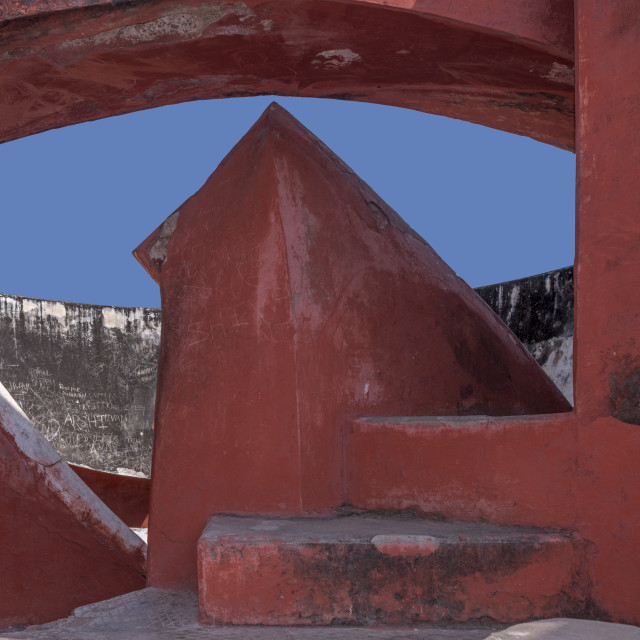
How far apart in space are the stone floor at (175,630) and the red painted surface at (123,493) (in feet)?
19.3

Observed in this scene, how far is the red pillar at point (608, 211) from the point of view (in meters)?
2.78

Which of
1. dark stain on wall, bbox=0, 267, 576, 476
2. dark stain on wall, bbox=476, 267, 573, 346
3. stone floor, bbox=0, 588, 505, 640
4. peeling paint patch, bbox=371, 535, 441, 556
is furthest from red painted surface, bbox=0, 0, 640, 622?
dark stain on wall, bbox=0, 267, 576, 476

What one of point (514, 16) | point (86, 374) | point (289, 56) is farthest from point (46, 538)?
point (86, 374)

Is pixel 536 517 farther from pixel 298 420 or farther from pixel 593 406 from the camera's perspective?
pixel 298 420

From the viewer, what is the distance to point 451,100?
4199 mm

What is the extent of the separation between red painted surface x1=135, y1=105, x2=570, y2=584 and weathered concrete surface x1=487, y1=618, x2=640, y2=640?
1191 millimetres

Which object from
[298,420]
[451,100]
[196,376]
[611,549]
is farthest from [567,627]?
[451,100]

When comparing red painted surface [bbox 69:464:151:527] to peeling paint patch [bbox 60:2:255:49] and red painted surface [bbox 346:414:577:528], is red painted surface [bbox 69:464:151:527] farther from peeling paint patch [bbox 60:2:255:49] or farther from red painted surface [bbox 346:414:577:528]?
peeling paint patch [bbox 60:2:255:49]

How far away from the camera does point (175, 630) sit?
109 inches

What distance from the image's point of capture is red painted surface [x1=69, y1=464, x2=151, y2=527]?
29.0 feet

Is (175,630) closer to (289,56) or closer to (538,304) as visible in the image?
(289,56)

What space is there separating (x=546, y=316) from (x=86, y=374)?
5.45m

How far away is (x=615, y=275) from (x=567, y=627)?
123 centimetres

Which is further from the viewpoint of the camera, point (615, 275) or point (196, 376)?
point (196, 376)
